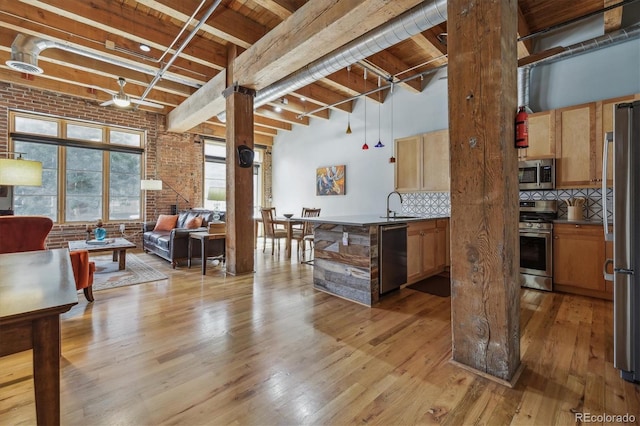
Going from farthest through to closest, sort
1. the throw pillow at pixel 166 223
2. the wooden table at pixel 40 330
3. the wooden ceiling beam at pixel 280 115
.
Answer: the wooden ceiling beam at pixel 280 115
the throw pillow at pixel 166 223
the wooden table at pixel 40 330

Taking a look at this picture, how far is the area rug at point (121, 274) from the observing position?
3818mm

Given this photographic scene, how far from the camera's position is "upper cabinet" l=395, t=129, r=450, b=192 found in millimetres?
4703

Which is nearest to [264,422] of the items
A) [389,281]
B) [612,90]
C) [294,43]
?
[389,281]

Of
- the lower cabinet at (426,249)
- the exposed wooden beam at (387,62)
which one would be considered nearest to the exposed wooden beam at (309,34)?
the exposed wooden beam at (387,62)

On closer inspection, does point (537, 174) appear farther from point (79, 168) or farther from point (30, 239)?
point (79, 168)

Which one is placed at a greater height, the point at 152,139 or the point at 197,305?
the point at 152,139

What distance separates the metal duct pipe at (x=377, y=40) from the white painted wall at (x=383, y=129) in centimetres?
227

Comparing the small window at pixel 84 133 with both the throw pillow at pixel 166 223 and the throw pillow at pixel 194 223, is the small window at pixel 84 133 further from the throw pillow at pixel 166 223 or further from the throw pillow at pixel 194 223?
the throw pillow at pixel 194 223

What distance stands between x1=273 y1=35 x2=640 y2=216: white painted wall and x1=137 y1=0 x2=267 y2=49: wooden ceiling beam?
2.93 metres

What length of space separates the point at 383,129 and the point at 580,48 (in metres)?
3.04

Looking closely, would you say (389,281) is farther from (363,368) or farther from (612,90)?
(612,90)

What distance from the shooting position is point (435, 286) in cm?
383

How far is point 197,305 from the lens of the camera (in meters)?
3.09

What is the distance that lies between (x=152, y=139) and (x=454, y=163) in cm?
707
